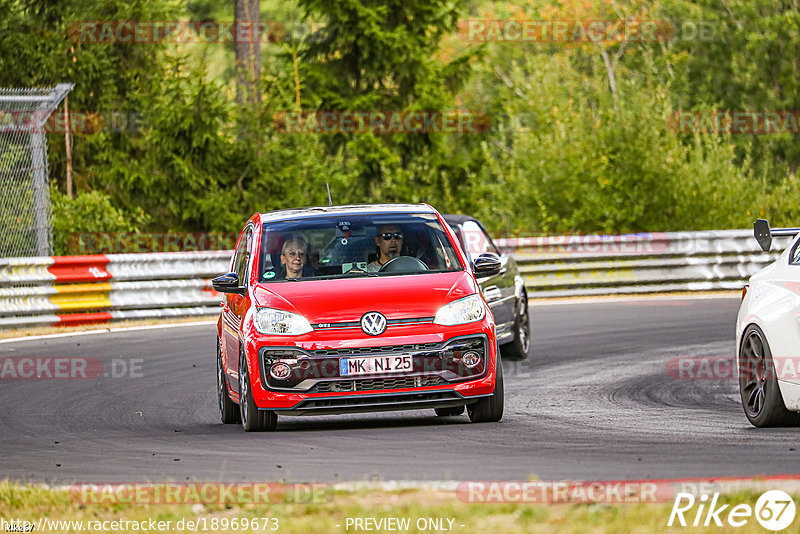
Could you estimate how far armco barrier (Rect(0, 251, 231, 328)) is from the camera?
2027 cm

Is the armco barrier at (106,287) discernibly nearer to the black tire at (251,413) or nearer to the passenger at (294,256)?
the passenger at (294,256)

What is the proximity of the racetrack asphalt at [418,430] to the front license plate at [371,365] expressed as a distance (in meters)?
0.44

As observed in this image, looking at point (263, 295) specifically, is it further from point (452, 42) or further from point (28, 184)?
point (452, 42)

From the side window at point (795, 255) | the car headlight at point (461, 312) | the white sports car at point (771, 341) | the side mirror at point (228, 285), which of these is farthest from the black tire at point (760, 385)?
the side mirror at point (228, 285)

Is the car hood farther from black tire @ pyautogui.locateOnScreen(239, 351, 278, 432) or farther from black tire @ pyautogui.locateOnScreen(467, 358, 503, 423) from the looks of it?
black tire @ pyautogui.locateOnScreen(467, 358, 503, 423)

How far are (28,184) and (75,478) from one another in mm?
12530

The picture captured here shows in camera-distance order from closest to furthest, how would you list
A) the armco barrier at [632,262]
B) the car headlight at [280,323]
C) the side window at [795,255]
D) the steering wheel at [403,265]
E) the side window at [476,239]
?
1. the side window at [795,255]
2. the car headlight at [280,323]
3. the steering wheel at [403,265]
4. the side window at [476,239]
5. the armco barrier at [632,262]

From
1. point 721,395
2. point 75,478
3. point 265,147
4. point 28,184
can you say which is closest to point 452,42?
point 265,147

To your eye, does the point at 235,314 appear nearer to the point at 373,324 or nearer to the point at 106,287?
the point at 373,324

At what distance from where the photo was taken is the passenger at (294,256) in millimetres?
10891

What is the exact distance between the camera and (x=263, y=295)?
10453 mm

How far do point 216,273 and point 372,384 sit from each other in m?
13.1

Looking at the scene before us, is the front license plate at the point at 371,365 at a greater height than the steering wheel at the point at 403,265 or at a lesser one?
lesser

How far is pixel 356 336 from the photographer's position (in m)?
9.93
